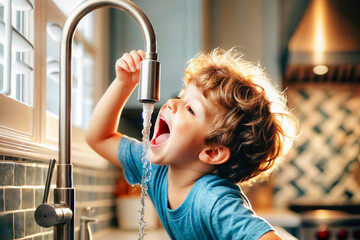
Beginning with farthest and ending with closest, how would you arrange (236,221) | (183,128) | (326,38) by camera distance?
1. (326,38)
2. (183,128)
3. (236,221)

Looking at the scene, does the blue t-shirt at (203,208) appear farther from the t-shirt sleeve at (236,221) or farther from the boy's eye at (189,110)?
the boy's eye at (189,110)

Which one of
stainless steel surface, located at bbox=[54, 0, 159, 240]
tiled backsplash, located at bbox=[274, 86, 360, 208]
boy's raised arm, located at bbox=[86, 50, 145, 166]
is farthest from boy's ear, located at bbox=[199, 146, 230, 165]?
tiled backsplash, located at bbox=[274, 86, 360, 208]

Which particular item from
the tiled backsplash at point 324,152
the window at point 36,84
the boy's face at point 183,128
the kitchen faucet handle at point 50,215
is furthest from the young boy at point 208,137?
the tiled backsplash at point 324,152

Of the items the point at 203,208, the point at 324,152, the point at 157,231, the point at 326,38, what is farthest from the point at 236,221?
the point at 324,152

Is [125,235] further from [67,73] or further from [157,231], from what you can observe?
[67,73]

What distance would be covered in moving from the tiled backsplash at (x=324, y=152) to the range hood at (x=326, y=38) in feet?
1.36

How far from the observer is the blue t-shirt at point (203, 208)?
1.00m

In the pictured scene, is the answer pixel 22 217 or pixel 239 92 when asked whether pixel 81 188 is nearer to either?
pixel 22 217

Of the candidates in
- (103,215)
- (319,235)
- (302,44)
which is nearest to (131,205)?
(103,215)

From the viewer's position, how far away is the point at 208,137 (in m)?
1.15

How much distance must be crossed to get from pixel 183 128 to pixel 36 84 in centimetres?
41

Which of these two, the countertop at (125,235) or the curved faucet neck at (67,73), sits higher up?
the curved faucet neck at (67,73)

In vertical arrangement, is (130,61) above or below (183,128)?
above

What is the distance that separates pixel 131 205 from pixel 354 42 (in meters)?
1.30
